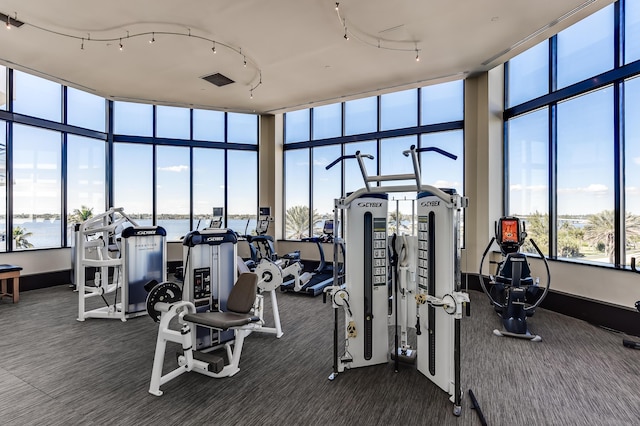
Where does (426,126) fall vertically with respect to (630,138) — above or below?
above

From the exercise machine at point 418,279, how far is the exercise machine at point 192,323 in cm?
87

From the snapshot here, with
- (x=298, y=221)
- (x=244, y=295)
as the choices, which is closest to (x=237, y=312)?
(x=244, y=295)

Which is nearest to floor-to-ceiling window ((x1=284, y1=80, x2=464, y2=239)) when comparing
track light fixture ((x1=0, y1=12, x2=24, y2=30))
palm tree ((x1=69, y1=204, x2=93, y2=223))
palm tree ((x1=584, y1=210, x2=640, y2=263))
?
palm tree ((x1=584, y1=210, x2=640, y2=263))

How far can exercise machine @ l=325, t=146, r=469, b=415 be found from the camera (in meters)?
2.81

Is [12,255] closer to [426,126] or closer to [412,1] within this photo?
[412,1]

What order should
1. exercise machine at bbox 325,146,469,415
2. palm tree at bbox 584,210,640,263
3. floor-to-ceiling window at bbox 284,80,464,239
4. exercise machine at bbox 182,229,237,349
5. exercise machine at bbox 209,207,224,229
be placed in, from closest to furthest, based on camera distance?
exercise machine at bbox 325,146,469,415 < exercise machine at bbox 182,229,237,349 < palm tree at bbox 584,210,640,263 < exercise machine at bbox 209,207,224,229 < floor-to-ceiling window at bbox 284,80,464,239

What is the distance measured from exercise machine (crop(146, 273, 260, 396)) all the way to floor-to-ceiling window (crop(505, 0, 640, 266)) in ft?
15.9

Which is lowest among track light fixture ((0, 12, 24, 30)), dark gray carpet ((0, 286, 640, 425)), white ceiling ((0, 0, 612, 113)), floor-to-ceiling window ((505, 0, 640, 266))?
dark gray carpet ((0, 286, 640, 425))

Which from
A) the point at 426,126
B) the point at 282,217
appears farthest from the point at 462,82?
the point at 282,217

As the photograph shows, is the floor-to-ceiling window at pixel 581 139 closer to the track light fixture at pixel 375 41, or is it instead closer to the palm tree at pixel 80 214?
the track light fixture at pixel 375 41

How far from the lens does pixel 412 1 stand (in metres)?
4.05

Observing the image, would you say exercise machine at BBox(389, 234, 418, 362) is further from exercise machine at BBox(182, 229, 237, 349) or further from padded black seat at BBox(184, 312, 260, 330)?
exercise machine at BBox(182, 229, 237, 349)

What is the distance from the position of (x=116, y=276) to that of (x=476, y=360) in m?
5.43

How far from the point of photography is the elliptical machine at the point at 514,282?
4.23 metres
